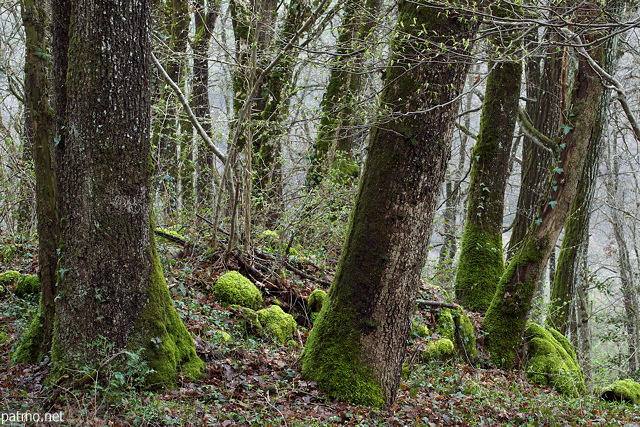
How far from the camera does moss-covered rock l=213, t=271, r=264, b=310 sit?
7258mm

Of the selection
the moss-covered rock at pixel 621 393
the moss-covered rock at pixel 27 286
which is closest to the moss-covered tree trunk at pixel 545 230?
the moss-covered rock at pixel 621 393

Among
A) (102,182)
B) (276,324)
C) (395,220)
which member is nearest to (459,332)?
(276,324)

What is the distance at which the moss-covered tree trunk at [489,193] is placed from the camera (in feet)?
31.9

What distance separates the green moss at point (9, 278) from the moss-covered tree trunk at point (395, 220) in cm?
420

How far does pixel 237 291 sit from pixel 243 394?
2571mm

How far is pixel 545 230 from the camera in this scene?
791cm

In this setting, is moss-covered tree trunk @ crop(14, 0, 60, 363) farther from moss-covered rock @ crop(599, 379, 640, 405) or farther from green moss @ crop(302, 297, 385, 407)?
moss-covered rock @ crop(599, 379, 640, 405)

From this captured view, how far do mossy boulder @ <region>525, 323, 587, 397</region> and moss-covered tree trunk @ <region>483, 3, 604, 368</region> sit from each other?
0.40 metres

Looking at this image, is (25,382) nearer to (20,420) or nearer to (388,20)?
(20,420)

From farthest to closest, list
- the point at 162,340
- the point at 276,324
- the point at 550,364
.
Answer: the point at 550,364 < the point at 276,324 < the point at 162,340

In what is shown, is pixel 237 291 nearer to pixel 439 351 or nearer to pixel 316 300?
pixel 316 300

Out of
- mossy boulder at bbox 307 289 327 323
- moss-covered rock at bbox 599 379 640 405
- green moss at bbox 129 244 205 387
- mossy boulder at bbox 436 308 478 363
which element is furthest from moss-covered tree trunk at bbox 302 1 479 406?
moss-covered rock at bbox 599 379 640 405

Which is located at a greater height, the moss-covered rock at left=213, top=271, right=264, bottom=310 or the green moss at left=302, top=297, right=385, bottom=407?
the moss-covered rock at left=213, top=271, right=264, bottom=310

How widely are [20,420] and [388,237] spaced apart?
3.40 m
